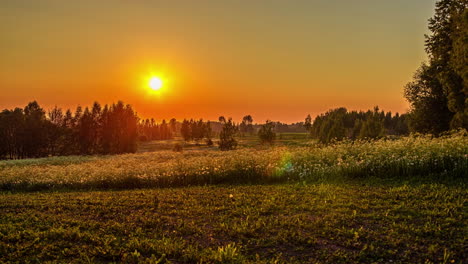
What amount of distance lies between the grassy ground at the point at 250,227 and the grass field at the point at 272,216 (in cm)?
2

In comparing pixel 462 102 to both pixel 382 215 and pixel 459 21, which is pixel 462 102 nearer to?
pixel 459 21

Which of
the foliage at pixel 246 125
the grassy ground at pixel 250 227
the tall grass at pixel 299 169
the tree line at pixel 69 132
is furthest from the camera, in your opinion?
the foliage at pixel 246 125

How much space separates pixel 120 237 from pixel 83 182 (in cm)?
1011

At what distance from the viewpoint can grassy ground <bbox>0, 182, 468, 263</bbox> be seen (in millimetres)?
5441

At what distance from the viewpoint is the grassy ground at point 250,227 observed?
17.9 ft

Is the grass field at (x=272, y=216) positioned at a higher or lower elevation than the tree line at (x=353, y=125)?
lower

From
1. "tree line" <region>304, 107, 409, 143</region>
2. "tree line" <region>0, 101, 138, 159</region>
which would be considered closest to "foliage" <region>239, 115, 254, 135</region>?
"tree line" <region>304, 107, 409, 143</region>

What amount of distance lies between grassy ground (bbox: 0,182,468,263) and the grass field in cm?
2

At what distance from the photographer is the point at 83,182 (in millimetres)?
15156

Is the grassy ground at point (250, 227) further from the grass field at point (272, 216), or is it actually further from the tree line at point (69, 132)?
the tree line at point (69, 132)

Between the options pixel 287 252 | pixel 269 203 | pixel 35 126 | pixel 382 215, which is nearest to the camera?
pixel 287 252

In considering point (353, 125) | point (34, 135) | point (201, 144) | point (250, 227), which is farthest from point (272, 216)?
point (353, 125)

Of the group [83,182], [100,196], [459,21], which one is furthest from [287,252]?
[459,21]

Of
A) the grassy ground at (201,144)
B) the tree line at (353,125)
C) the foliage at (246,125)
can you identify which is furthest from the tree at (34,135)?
the foliage at (246,125)
